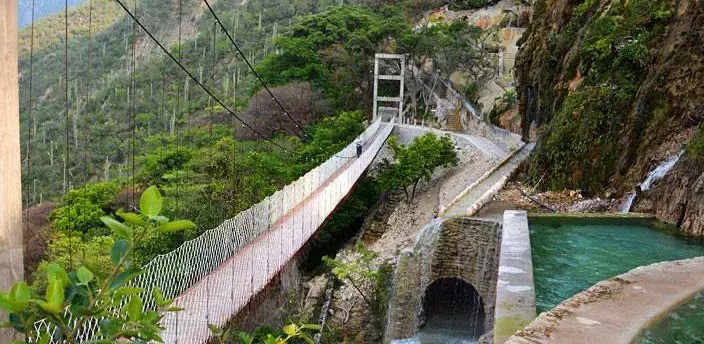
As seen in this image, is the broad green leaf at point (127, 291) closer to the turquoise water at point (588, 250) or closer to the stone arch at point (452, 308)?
the turquoise water at point (588, 250)

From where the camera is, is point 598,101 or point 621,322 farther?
point 598,101

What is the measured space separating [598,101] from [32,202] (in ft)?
72.3

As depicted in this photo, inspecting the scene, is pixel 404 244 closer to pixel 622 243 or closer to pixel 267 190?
pixel 267 190

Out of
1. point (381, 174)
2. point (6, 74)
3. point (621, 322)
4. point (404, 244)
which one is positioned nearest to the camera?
point (6, 74)

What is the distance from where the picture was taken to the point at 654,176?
776 cm

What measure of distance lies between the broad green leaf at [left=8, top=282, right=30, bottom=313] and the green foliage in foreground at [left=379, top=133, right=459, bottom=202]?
15.3m

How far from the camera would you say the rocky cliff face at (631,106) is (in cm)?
738

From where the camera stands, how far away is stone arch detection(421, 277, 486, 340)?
9820 millimetres

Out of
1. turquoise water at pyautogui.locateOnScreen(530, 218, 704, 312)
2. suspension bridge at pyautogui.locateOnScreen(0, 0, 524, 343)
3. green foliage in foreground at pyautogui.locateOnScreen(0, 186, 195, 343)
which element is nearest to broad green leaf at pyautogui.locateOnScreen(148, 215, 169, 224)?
green foliage in foreground at pyautogui.locateOnScreen(0, 186, 195, 343)

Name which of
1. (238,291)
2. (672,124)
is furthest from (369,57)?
(238,291)

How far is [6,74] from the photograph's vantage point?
1.35m

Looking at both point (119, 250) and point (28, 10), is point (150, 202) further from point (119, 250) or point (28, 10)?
point (28, 10)

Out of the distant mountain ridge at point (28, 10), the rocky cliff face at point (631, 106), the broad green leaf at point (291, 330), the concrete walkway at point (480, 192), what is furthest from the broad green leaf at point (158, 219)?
the concrete walkway at point (480, 192)

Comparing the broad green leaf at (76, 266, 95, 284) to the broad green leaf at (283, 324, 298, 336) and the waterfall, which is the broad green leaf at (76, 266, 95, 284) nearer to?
the broad green leaf at (283, 324, 298, 336)
